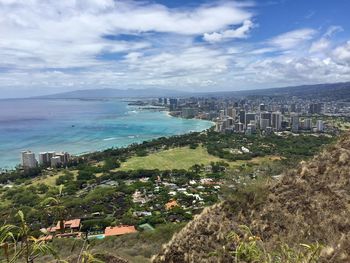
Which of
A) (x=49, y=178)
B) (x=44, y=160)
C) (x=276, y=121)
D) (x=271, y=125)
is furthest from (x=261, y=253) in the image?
(x=271, y=125)

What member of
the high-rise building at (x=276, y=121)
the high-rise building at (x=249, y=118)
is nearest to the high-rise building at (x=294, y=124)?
the high-rise building at (x=276, y=121)

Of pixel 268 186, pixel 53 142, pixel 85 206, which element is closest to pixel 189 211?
pixel 85 206

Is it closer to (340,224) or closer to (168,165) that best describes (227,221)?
(340,224)

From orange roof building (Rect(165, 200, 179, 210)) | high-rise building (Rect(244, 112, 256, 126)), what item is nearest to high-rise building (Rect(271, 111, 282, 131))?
high-rise building (Rect(244, 112, 256, 126))

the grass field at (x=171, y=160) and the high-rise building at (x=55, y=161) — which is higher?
the high-rise building at (x=55, y=161)

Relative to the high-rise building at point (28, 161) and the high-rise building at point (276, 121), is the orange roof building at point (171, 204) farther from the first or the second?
the high-rise building at point (276, 121)

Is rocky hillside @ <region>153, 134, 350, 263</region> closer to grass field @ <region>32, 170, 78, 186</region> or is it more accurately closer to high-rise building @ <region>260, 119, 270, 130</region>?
grass field @ <region>32, 170, 78, 186</region>

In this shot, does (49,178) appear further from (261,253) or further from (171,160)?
(261,253)
